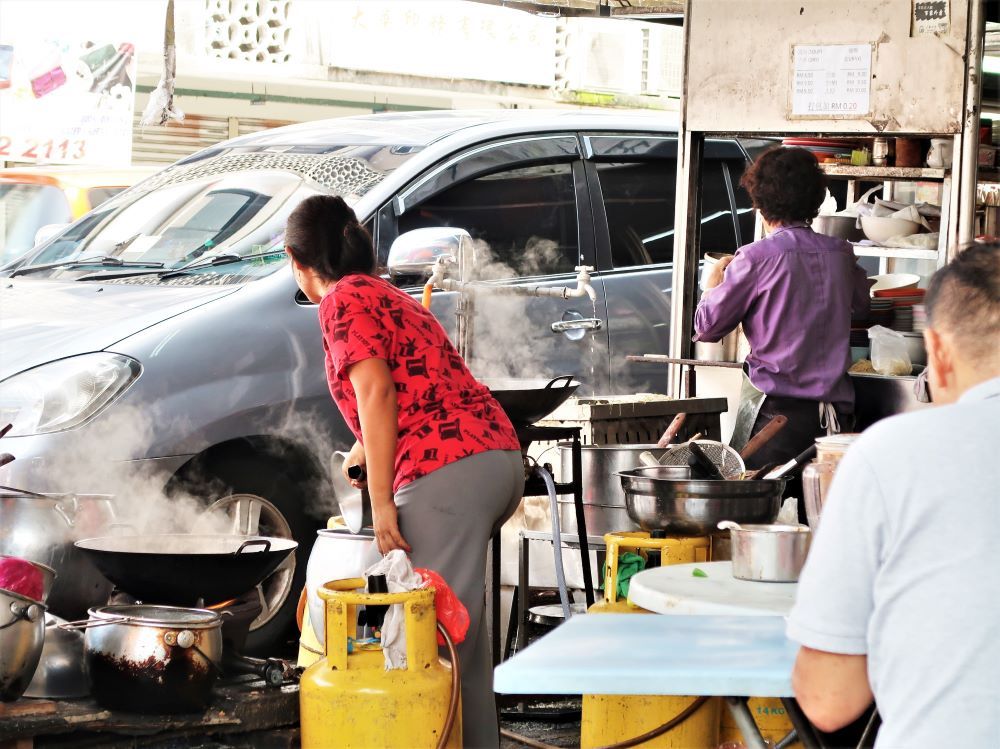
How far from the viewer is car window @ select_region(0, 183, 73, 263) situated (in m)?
11.3

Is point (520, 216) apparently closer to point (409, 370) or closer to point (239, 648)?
point (409, 370)

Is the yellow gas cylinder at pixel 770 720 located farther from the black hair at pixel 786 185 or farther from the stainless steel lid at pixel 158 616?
the black hair at pixel 786 185

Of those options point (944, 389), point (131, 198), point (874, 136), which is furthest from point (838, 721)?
point (131, 198)

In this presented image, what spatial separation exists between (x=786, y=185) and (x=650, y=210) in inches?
82.9

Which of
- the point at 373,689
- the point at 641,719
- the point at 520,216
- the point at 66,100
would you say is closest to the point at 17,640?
the point at 373,689

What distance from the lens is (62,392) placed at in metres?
5.18

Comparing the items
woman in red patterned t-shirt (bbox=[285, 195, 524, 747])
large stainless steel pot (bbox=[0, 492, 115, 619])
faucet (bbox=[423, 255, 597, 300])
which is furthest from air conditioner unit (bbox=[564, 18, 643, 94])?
large stainless steel pot (bbox=[0, 492, 115, 619])

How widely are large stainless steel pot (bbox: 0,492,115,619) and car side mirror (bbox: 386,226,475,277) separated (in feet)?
4.84

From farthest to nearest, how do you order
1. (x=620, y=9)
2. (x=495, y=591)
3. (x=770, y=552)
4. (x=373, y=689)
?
1. (x=620, y=9)
2. (x=495, y=591)
3. (x=373, y=689)
4. (x=770, y=552)

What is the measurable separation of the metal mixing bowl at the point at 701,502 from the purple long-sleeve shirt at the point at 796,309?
1198 millimetres

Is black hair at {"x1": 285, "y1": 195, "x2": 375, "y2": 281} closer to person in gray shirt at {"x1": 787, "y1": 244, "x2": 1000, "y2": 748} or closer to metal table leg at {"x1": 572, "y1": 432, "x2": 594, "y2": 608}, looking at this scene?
metal table leg at {"x1": 572, "y1": 432, "x2": 594, "y2": 608}

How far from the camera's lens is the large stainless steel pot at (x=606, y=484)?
511cm

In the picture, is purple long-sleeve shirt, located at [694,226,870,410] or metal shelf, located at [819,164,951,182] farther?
metal shelf, located at [819,164,951,182]

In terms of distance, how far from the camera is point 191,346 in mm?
5484
